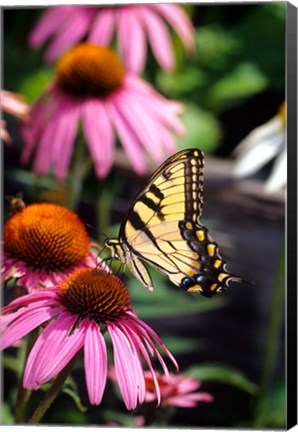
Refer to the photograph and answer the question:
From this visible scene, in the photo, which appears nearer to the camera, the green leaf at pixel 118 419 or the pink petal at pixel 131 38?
the green leaf at pixel 118 419

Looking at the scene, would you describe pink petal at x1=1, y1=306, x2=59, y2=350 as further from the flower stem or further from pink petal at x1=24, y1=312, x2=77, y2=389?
the flower stem

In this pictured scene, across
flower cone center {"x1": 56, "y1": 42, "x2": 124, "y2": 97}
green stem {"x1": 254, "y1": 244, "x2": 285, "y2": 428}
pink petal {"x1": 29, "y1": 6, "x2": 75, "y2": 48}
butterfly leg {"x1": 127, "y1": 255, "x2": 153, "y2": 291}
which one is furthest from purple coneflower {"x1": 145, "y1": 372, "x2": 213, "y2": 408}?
pink petal {"x1": 29, "y1": 6, "x2": 75, "y2": 48}

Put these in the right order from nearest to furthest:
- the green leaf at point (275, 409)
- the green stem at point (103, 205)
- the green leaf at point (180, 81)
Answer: the green leaf at point (275, 409), the green stem at point (103, 205), the green leaf at point (180, 81)

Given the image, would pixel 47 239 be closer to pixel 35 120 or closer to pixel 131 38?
pixel 35 120

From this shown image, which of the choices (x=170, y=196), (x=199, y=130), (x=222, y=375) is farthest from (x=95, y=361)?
(x=199, y=130)

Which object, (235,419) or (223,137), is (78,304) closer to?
(235,419)

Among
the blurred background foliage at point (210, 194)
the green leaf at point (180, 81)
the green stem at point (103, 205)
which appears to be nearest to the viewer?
the blurred background foliage at point (210, 194)

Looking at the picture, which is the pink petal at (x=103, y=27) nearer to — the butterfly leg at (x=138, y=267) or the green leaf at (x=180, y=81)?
the green leaf at (x=180, y=81)

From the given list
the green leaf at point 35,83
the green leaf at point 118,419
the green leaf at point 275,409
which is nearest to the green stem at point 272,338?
the green leaf at point 275,409
